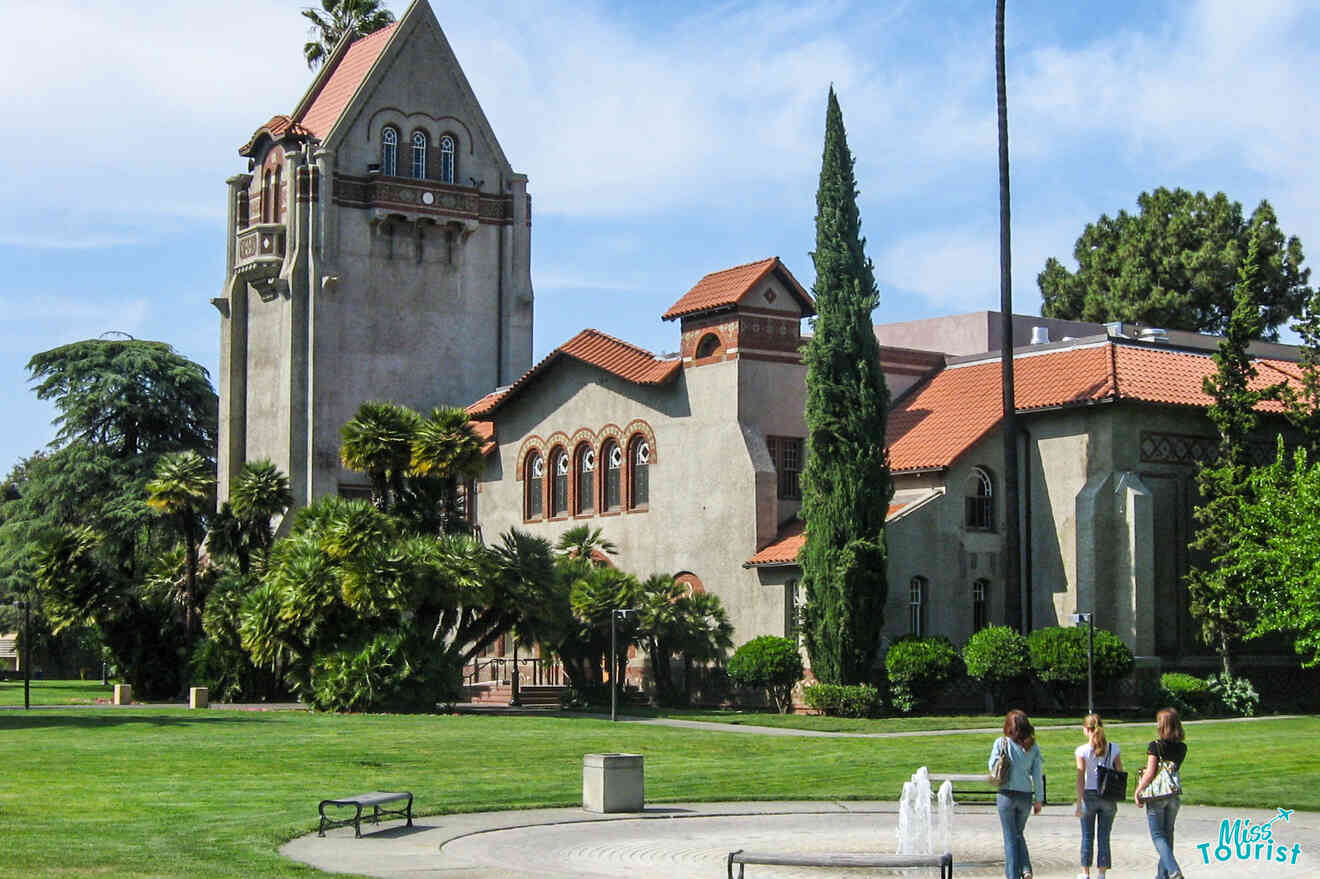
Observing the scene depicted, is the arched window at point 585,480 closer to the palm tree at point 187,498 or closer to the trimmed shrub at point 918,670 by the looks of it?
the palm tree at point 187,498

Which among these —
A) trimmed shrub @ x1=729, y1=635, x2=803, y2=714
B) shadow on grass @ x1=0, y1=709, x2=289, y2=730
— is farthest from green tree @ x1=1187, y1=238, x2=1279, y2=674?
shadow on grass @ x1=0, y1=709, x2=289, y2=730

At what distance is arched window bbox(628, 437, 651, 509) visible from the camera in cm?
4906

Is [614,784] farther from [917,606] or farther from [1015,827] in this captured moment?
[917,606]

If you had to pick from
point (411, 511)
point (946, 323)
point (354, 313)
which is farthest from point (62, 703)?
point (946, 323)

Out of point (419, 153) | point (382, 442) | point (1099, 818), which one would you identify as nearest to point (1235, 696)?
point (382, 442)

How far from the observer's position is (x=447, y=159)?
2483 inches

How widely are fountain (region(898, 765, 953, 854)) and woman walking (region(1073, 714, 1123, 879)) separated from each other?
2.52m

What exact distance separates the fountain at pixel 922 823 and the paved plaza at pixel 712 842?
31 centimetres

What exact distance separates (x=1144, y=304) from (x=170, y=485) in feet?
120

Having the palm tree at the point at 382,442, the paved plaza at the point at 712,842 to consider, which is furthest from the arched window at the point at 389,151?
the paved plaza at the point at 712,842

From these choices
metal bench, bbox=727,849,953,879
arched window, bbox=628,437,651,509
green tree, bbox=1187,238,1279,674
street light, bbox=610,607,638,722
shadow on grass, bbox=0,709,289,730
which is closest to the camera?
metal bench, bbox=727,849,953,879

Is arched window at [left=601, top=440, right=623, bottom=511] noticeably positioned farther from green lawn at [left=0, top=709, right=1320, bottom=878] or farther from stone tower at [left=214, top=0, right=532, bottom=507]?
stone tower at [left=214, top=0, right=532, bottom=507]

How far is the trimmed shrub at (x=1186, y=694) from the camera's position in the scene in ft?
134

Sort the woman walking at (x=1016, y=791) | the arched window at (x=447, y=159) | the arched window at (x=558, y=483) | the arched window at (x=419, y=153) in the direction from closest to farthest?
1. the woman walking at (x=1016, y=791)
2. the arched window at (x=558, y=483)
3. the arched window at (x=419, y=153)
4. the arched window at (x=447, y=159)
